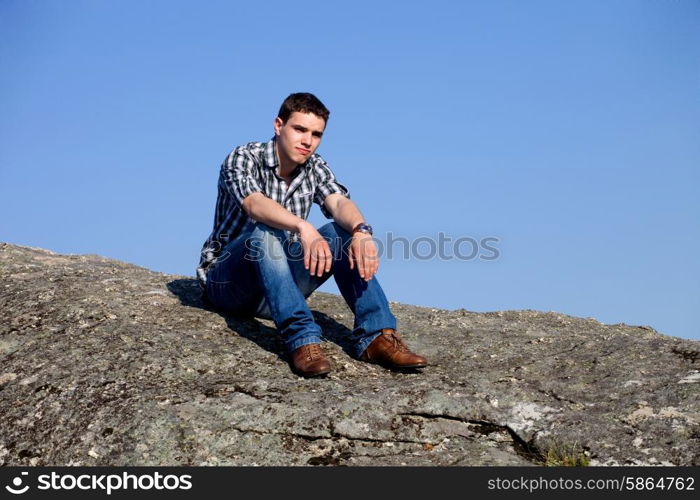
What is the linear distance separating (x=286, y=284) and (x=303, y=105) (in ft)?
5.57

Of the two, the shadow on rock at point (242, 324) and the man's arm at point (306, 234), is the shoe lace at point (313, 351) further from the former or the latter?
the man's arm at point (306, 234)

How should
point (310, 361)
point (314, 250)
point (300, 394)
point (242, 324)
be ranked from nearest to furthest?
point (300, 394)
point (310, 361)
point (314, 250)
point (242, 324)

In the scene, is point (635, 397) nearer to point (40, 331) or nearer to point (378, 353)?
point (378, 353)

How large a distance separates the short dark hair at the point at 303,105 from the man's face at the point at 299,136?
36 millimetres

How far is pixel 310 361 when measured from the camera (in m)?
5.68

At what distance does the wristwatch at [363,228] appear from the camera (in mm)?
6152

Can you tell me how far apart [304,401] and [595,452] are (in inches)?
77.2

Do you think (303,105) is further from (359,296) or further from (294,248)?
(359,296)

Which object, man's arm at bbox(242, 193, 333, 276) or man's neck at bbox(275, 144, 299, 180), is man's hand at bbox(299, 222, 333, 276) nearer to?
man's arm at bbox(242, 193, 333, 276)

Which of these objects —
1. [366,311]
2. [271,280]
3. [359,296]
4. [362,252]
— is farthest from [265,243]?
[366,311]

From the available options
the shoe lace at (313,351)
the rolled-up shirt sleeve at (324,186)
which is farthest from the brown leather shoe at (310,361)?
the rolled-up shirt sleeve at (324,186)

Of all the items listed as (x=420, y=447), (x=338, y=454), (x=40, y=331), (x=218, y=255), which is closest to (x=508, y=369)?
→ (x=420, y=447)
